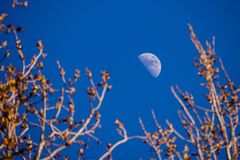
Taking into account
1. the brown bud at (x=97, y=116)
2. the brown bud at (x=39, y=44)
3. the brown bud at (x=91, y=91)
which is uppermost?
the brown bud at (x=39, y=44)

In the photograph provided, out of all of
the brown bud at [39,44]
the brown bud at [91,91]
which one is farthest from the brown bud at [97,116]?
the brown bud at [39,44]

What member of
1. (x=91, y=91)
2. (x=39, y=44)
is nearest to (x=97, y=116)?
(x=91, y=91)

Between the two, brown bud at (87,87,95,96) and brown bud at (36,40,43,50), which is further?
brown bud at (36,40,43,50)

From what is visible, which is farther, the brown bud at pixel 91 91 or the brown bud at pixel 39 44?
the brown bud at pixel 39 44

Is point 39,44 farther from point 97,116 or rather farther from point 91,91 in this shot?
point 97,116

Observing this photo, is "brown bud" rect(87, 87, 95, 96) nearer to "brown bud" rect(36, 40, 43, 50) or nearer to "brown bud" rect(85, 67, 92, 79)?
"brown bud" rect(85, 67, 92, 79)

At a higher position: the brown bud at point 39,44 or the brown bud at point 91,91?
the brown bud at point 39,44

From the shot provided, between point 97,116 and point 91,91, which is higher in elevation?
point 91,91

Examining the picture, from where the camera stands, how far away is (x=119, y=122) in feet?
14.8

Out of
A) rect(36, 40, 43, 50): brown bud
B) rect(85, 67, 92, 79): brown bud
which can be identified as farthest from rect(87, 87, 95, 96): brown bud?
rect(36, 40, 43, 50): brown bud

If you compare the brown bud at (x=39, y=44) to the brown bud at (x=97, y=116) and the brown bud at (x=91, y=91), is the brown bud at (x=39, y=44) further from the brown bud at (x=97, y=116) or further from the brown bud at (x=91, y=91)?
the brown bud at (x=97, y=116)

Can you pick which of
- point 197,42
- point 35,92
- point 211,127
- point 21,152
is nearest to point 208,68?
point 197,42

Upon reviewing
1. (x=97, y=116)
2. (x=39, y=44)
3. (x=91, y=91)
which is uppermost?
(x=39, y=44)

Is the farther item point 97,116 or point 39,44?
point 39,44
